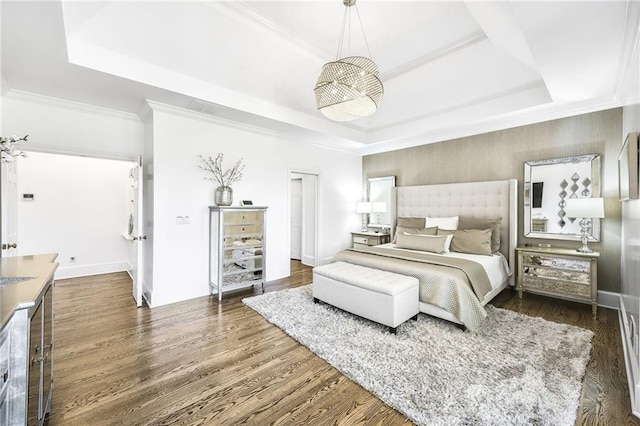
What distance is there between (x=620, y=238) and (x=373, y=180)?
12.9ft

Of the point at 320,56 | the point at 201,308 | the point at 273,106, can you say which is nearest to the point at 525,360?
the point at 201,308

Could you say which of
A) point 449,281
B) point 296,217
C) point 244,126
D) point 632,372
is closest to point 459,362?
point 449,281

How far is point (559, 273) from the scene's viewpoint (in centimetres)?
352

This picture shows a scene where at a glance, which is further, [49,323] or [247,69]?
[247,69]

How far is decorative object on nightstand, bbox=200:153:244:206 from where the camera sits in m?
3.98

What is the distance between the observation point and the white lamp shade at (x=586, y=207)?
3248mm

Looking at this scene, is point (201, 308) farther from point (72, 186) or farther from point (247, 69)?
point (72, 186)

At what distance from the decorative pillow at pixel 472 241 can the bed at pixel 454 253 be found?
21mm

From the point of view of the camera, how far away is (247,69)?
352cm

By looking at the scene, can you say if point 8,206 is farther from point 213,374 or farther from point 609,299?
point 609,299

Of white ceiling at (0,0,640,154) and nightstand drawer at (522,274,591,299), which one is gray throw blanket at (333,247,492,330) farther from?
white ceiling at (0,0,640,154)

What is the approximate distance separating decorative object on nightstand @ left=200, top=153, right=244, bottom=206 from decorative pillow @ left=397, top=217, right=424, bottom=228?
3.02 m

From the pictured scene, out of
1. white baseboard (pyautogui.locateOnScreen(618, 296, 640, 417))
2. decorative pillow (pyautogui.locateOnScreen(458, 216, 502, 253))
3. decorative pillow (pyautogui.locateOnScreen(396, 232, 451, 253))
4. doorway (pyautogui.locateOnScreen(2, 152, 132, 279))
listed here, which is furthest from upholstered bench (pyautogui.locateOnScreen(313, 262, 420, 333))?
doorway (pyautogui.locateOnScreen(2, 152, 132, 279))

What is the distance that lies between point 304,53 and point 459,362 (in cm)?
374
